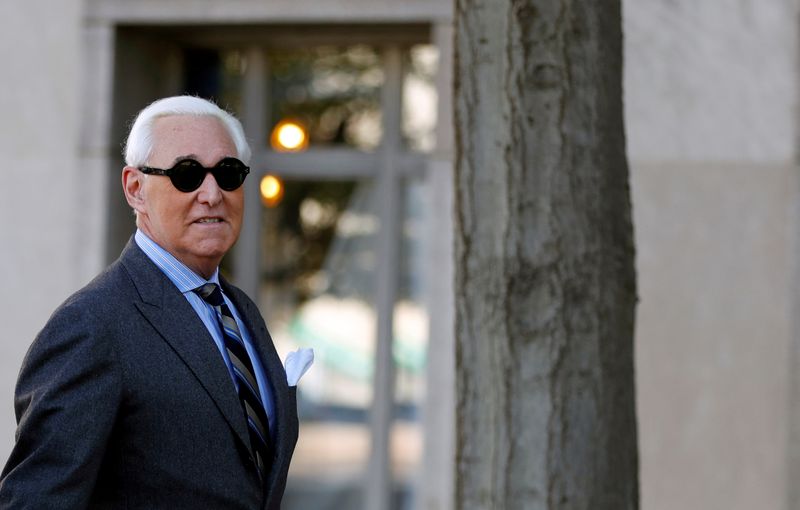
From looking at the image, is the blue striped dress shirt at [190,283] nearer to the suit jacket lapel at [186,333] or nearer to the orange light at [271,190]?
the suit jacket lapel at [186,333]

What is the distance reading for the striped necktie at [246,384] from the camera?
2498 millimetres

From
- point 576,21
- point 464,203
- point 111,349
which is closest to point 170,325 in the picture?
point 111,349

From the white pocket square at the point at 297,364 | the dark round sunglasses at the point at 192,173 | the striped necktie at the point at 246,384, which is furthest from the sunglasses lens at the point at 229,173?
the white pocket square at the point at 297,364

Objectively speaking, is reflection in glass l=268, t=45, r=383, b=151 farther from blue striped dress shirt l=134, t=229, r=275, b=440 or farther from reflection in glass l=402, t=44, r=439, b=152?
blue striped dress shirt l=134, t=229, r=275, b=440

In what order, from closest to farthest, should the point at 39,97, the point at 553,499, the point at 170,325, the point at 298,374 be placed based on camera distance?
the point at 170,325
the point at 298,374
the point at 553,499
the point at 39,97

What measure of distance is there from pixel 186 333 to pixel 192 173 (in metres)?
0.33

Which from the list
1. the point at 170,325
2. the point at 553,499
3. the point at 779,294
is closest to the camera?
the point at 170,325

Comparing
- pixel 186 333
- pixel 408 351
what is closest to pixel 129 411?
pixel 186 333

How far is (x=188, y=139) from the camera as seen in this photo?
2.53 metres

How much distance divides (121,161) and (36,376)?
411 centimetres

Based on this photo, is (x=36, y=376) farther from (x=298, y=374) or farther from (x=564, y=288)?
(x=564, y=288)

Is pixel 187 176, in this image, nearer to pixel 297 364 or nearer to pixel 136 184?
pixel 136 184

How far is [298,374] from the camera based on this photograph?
2725mm

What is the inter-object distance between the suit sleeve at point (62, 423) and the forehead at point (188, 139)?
447 mm
